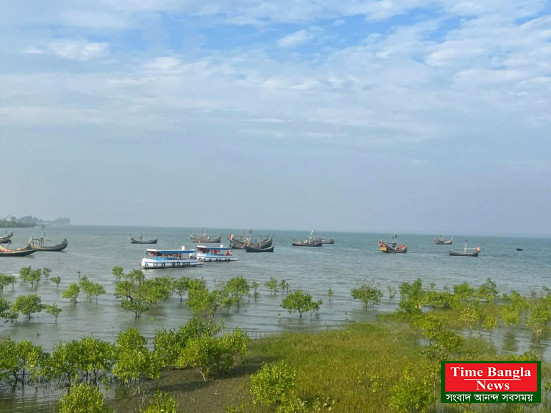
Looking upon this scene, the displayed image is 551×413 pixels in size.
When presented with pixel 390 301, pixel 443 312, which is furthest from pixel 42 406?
pixel 390 301

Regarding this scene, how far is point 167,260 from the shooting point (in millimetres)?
88875

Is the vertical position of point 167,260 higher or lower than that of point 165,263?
higher

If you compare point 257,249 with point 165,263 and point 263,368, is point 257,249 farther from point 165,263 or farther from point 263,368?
point 263,368

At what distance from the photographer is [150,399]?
20.5 meters

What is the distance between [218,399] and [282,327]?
16.8 metres

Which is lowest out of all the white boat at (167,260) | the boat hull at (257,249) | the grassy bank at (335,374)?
the boat hull at (257,249)

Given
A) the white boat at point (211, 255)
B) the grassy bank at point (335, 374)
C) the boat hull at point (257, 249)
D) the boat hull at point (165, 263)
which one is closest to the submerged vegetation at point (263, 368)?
the grassy bank at point (335, 374)

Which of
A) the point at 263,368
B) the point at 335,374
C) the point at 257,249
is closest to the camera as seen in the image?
the point at 263,368

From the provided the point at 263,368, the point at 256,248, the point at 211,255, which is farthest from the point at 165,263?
the point at 263,368

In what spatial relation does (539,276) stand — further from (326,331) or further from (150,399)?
(150,399)

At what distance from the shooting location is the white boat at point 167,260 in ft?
286

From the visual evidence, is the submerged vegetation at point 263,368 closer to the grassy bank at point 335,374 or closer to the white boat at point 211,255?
the grassy bank at point 335,374

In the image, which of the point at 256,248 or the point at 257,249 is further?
the point at 257,249

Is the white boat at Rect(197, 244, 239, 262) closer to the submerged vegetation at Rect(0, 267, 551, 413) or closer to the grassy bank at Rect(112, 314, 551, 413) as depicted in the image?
the submerged vegetation at Rect(0, 267, 551, 413)
